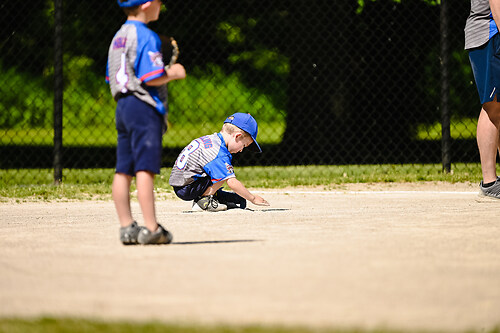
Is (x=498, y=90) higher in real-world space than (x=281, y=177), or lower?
higher

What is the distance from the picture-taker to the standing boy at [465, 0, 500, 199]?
6.66 metres

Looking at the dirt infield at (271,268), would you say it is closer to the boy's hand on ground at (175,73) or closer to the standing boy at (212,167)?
the standing boy at (212,167)

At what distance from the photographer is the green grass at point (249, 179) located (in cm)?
777

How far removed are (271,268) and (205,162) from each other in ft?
8.62

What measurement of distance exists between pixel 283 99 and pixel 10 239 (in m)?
11.3

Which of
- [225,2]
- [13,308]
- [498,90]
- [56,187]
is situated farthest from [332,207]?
[225,2]

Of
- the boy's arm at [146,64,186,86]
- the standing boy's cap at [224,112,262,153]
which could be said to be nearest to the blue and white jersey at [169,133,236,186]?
the standing boy's cap at [224,112,262,153]

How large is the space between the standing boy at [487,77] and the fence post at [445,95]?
251 cm

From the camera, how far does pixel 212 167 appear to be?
620cm

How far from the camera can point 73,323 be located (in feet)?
8.90

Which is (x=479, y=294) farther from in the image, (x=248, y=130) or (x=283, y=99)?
(x=283, y=99)

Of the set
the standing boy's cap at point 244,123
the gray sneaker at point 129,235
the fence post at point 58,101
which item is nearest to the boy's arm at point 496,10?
the standing boy's cap at point 244,123

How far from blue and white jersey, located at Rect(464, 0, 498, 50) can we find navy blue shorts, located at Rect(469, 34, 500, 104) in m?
0.04

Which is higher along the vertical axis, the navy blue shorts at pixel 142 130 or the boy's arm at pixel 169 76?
the boy's arm at pixel 169 76
